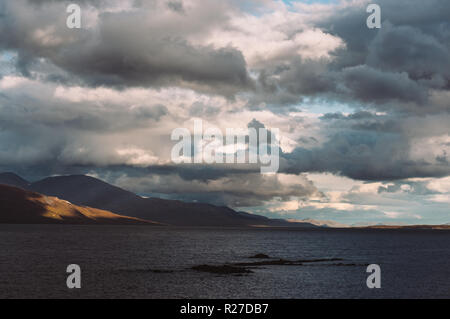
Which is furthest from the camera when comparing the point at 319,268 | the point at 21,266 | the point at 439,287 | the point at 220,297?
the point at 319,268

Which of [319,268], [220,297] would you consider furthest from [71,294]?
[319,268]

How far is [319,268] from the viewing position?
11150 cm
